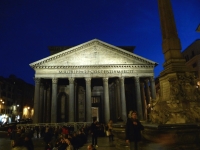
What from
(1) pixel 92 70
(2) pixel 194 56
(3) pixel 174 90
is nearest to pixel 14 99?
(1) pixel 92 70

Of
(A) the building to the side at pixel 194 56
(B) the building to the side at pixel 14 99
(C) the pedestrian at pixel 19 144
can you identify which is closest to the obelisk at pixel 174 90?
(C) the pedestrian at pixel 19 144

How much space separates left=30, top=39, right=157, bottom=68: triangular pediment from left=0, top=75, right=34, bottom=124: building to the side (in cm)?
2113

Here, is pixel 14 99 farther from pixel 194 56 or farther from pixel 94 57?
pixel 194 56

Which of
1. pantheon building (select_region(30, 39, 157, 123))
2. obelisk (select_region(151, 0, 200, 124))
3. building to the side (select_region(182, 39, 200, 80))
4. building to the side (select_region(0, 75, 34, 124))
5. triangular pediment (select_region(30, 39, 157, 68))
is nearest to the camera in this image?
obelisk (select_region(151, 0, 200, 124))

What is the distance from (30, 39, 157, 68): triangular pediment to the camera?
28.0m

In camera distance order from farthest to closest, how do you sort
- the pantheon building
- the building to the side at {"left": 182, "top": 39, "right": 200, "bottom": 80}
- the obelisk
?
the building to the side at {"left": 182, "top": 39, "right": 200, "bottom": 80}, the pantheon building, the obelisk

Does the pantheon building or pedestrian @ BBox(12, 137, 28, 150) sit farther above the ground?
the pantheon building

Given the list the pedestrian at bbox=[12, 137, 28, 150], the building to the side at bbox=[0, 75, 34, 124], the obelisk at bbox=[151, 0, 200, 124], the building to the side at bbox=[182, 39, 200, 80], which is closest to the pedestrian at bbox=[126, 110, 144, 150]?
the obelisk at bbox=[151, 0, 200, 124]

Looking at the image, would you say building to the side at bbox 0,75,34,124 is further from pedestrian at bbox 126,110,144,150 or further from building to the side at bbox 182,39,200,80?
pedestrian at bbox 126,110,144,150

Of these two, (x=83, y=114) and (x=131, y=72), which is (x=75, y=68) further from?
(x=83, y=114)

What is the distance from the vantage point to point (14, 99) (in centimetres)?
5247

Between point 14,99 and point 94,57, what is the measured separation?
34.1m

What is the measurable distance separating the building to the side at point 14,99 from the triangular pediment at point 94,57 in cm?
2113

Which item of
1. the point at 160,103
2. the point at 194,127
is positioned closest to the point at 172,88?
the point at 160,103
